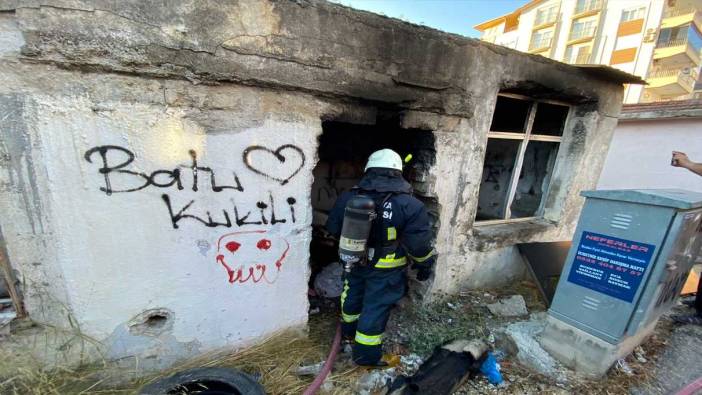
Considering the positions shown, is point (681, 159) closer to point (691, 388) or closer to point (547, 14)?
point (691, 388)

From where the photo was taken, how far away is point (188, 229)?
2088 millimetres

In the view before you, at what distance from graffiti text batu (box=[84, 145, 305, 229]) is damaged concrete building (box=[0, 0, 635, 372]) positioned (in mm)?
11

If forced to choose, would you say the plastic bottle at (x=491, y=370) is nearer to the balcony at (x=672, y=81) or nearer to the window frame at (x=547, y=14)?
the balcony at (x=672, y=81)

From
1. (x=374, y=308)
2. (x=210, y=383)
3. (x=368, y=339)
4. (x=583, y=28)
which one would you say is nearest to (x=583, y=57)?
(x=583, y=28)

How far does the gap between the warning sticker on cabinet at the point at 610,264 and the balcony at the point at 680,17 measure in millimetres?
29917

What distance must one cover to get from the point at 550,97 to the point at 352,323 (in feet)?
11.7

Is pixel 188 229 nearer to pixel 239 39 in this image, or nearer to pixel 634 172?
pixel 239 39

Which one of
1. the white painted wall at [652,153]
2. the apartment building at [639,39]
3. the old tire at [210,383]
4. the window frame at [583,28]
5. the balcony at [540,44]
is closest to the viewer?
the old tire at [210,383]

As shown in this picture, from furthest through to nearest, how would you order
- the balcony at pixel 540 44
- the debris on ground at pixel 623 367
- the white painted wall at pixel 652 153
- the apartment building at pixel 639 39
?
the balcony at pixel 540 44 < the apartment building at pixel 639 39 < the white painted wall at pixel 652 153 < the debris on ground at pixel 623 367

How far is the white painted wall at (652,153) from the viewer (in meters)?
6.57

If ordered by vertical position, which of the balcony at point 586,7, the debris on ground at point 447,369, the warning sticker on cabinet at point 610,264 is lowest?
the debris on ground at point 447,369

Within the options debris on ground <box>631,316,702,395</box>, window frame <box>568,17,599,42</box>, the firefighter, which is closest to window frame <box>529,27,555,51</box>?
window frame <box>568,17,599,42</box>

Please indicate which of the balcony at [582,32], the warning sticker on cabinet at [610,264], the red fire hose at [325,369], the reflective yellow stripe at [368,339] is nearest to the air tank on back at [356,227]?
the reflective yellow stripe at [368,339]

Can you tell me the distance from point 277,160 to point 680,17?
105ft
